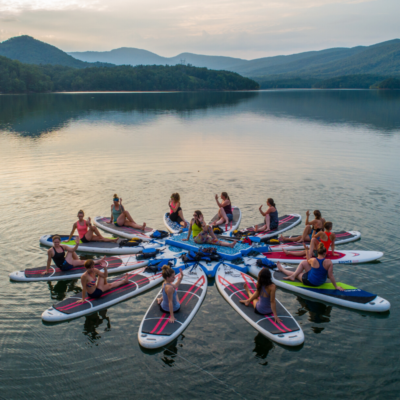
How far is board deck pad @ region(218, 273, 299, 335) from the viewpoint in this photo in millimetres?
9344

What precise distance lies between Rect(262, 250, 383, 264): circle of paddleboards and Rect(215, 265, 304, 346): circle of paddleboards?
1.78 m

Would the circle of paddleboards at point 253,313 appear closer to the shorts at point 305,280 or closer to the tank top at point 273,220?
the shorts at point 305,280

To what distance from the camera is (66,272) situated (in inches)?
491

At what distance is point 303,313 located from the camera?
1055 cm

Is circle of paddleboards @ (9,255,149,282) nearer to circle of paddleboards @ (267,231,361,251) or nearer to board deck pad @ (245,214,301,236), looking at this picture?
circle of paddleboards @ (267,231,361,251)

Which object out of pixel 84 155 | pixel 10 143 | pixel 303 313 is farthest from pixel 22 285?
pixel 10 143

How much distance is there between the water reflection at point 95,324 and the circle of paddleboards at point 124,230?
4.81 metres

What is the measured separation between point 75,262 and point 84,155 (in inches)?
837

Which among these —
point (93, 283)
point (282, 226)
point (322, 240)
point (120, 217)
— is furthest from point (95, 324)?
point (282, 226)

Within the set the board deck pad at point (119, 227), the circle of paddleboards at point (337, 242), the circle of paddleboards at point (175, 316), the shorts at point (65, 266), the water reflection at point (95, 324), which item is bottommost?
the water reflection at point (95, 324)

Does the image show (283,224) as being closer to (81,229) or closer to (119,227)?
(119,227)

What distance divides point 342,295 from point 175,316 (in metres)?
5.41

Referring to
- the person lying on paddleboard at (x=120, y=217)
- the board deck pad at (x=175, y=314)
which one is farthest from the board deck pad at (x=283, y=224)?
the person lying on paddleboard at (x=120, y=217)

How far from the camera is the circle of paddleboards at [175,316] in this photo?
909cm
